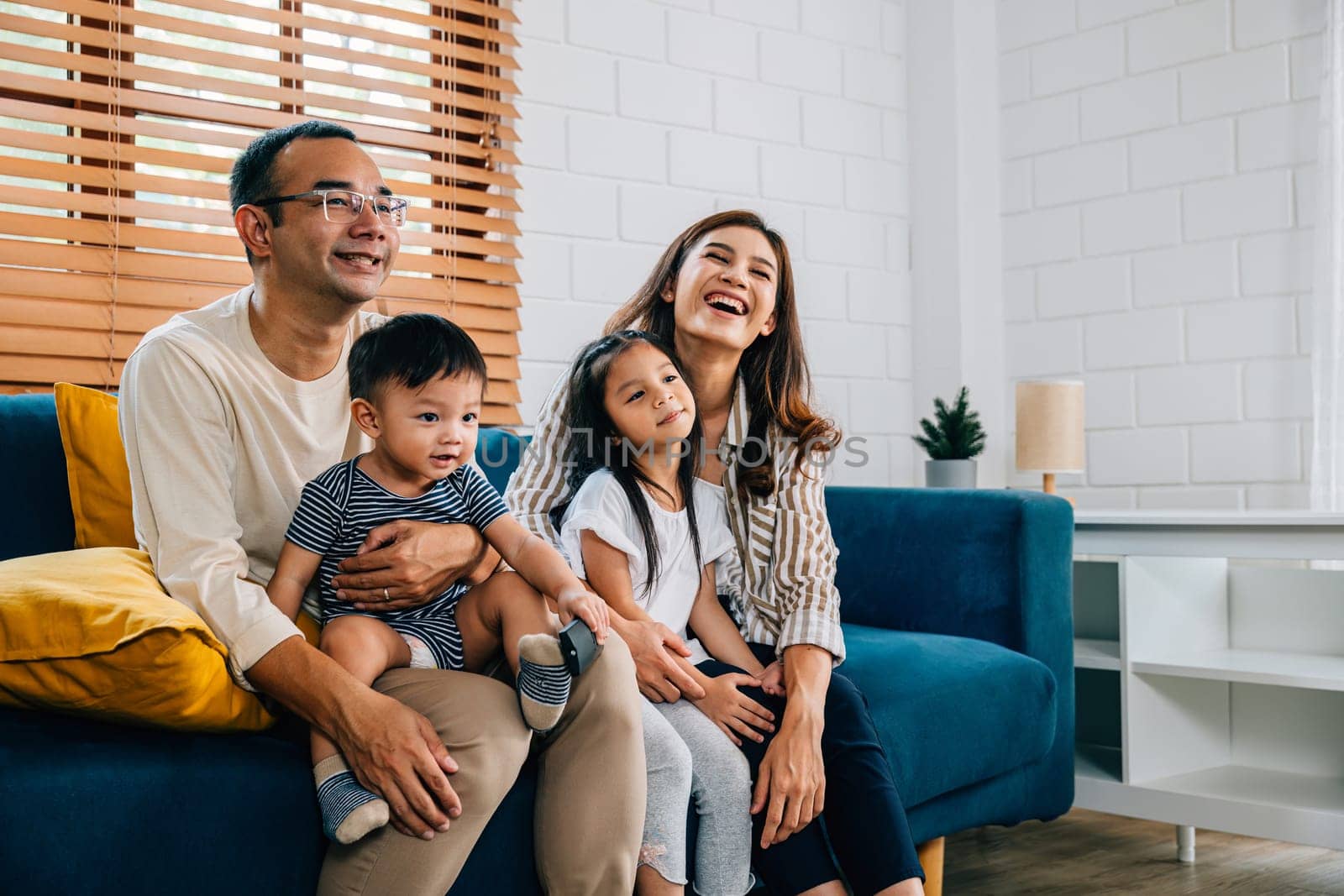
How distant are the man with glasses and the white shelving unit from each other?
54.8 inches

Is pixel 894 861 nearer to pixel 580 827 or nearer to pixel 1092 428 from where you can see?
pixel 580 827

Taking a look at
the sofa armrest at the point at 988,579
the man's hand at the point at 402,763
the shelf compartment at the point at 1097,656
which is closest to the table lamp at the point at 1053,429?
the shelf compartment at the point at 1097,656

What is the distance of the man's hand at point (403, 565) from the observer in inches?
55.6

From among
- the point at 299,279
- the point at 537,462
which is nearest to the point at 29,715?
the point at 299,279

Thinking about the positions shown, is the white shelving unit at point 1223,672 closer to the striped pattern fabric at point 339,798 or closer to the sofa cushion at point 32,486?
the striped pattern fabric at point 339,798

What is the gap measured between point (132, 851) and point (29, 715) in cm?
21

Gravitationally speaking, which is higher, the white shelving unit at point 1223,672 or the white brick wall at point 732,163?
the white brick wall at point 732,163

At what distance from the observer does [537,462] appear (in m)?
1.86

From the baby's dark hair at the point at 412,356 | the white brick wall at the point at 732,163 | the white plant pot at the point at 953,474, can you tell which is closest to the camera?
the baby's dark hair at the point at 412,356

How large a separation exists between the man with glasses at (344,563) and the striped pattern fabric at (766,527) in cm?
29

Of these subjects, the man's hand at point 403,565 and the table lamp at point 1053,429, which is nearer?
the man's hand at point 403,565

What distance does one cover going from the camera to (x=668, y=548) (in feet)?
5.58

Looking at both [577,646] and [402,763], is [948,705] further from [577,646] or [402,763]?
[402,763]

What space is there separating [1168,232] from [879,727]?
1.88m
